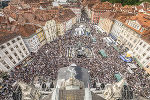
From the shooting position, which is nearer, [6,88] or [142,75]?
[6,88]

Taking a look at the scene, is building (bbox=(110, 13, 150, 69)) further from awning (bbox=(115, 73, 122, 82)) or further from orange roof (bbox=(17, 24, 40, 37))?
orange roof (bbox=(17, 24, 40, 37))

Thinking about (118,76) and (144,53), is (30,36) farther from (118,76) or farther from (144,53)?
(144,53)

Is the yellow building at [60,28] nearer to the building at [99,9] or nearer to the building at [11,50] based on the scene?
the building at [11,50]

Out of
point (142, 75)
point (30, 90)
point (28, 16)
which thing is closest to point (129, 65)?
point (142, 75)

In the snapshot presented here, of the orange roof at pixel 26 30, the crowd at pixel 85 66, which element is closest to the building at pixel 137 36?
the crowd at pixel 85 66

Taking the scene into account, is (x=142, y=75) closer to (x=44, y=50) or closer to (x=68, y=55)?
(x=68, y=55)

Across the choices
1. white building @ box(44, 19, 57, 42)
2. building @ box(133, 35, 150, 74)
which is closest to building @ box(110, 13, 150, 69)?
building @ box(133, 35, 150, 74)

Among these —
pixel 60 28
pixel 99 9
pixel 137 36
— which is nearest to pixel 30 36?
pixel 60 28
